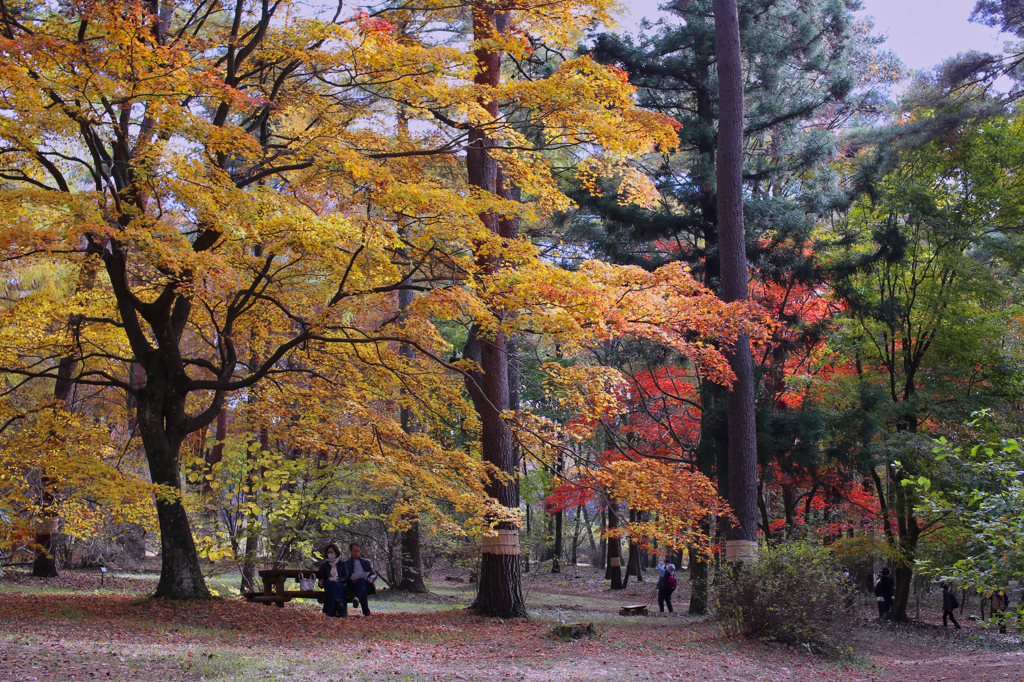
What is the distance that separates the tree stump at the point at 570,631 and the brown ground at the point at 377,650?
0.16 metres

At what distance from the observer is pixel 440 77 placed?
353 inches

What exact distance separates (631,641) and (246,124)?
30.3 ft

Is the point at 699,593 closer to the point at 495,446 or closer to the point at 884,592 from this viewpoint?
the point at 884,592

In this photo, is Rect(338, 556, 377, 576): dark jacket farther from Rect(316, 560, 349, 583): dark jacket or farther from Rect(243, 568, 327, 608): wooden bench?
Rect(243, 568, 327, 608): wooden bench

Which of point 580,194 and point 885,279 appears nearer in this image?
point 580,194

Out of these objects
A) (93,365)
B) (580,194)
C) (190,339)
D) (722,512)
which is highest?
(580,194)

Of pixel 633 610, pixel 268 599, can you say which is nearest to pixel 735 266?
pixel 633 610

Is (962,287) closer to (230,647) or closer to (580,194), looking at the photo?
(580,194)

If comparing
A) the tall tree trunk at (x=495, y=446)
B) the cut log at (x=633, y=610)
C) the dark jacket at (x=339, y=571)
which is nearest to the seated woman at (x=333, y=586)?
the dark jacket at (x=339, y=571)

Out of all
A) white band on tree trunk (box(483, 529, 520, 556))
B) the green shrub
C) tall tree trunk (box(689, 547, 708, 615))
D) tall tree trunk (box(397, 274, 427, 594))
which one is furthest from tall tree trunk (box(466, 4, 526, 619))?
tall tree trunk (box(397, 274, 427, 594))

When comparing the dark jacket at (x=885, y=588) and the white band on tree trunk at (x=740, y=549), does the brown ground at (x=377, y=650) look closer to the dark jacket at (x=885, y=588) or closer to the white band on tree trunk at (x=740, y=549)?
the white band on tree trunk at (x=740, y=549)

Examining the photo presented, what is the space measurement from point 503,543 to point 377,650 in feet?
11.3

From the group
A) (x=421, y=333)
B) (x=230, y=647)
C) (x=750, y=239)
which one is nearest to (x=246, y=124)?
(x=421, y=333)

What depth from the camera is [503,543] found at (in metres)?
11.5
